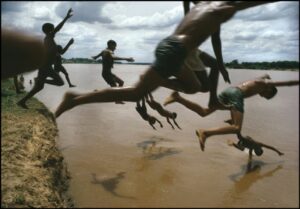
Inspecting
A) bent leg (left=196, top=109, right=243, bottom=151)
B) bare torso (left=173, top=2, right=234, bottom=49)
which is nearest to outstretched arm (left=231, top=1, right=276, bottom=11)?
bare torso (left=173, top=2, right=234, bottom=49)

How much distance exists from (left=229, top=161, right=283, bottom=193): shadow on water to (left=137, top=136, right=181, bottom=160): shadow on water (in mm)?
1469

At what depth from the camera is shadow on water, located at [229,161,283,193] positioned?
6.48 m

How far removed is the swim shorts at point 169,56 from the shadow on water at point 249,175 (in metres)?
3.21

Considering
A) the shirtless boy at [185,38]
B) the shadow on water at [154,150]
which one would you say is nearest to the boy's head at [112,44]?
the shadow on water at [154,150]

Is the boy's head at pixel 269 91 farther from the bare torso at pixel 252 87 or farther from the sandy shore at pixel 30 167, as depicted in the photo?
the sandy shore at pixel 30 167

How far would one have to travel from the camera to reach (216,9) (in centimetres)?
363

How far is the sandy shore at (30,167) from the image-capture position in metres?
4.45

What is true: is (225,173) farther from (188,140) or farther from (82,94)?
(82,94)

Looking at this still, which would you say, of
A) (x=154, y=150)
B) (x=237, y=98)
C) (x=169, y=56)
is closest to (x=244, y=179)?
(x=237, y=98)

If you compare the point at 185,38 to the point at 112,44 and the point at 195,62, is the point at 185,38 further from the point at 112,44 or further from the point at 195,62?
the point at 112,44

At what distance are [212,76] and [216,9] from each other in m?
1.09

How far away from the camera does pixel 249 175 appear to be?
6980mm

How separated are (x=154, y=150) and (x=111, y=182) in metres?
2.08

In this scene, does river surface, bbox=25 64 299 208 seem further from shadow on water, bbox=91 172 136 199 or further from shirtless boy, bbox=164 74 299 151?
shirtless boy, bbox=164 74 299 151
